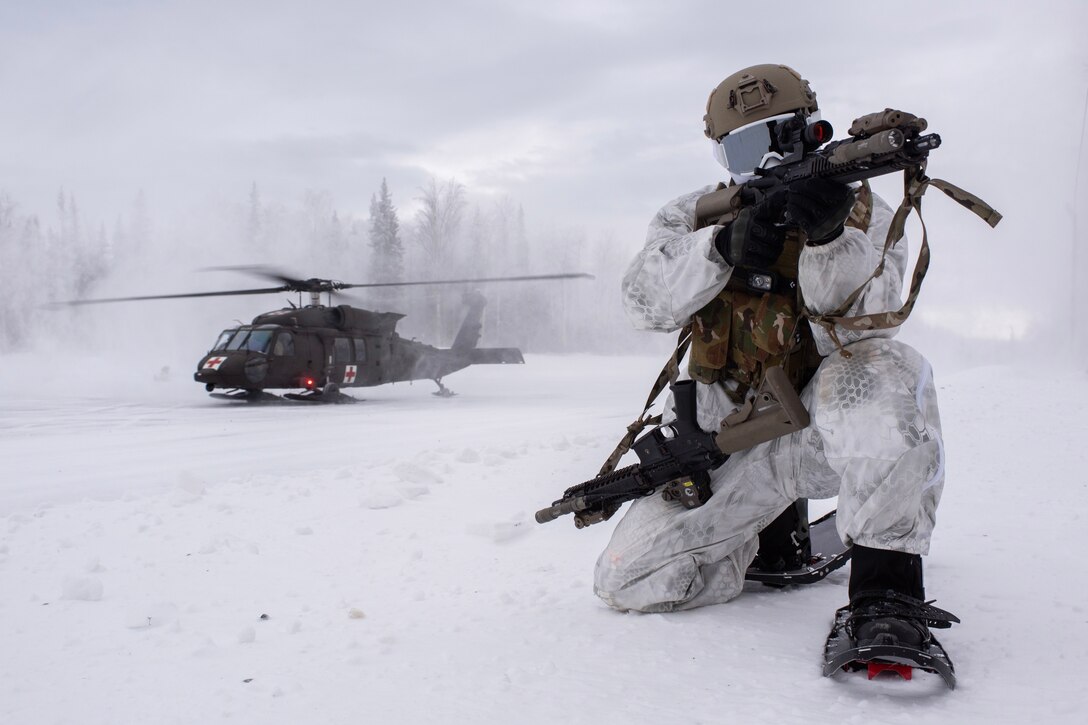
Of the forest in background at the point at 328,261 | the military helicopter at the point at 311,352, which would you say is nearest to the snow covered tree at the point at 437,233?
the forest in background at the point at 328,261

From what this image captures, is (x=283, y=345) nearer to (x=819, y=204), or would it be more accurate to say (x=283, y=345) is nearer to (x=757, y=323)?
(x=757, y=323)

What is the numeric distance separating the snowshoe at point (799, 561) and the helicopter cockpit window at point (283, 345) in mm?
10031

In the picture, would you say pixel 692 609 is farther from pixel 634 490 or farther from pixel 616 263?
pixel 616 263

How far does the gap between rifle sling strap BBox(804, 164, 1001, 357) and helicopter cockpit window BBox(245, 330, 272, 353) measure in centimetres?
1050

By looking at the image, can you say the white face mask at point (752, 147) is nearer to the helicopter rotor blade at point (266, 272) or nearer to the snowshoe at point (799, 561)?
the snowshoe at point (799, 561)

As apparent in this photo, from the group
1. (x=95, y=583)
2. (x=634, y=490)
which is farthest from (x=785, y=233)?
(x=95, y=583)

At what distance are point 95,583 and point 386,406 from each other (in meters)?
9.38

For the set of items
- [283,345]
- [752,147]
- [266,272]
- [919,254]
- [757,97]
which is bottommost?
[283,345]

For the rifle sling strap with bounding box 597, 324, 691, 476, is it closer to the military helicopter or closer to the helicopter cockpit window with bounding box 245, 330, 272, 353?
the military helicopter

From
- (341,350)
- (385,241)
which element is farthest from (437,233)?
(341,350)

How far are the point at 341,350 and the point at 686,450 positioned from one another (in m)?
10.8

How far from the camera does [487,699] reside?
5.30ft

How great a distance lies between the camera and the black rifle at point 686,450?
210cm

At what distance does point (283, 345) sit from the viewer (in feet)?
37.9
